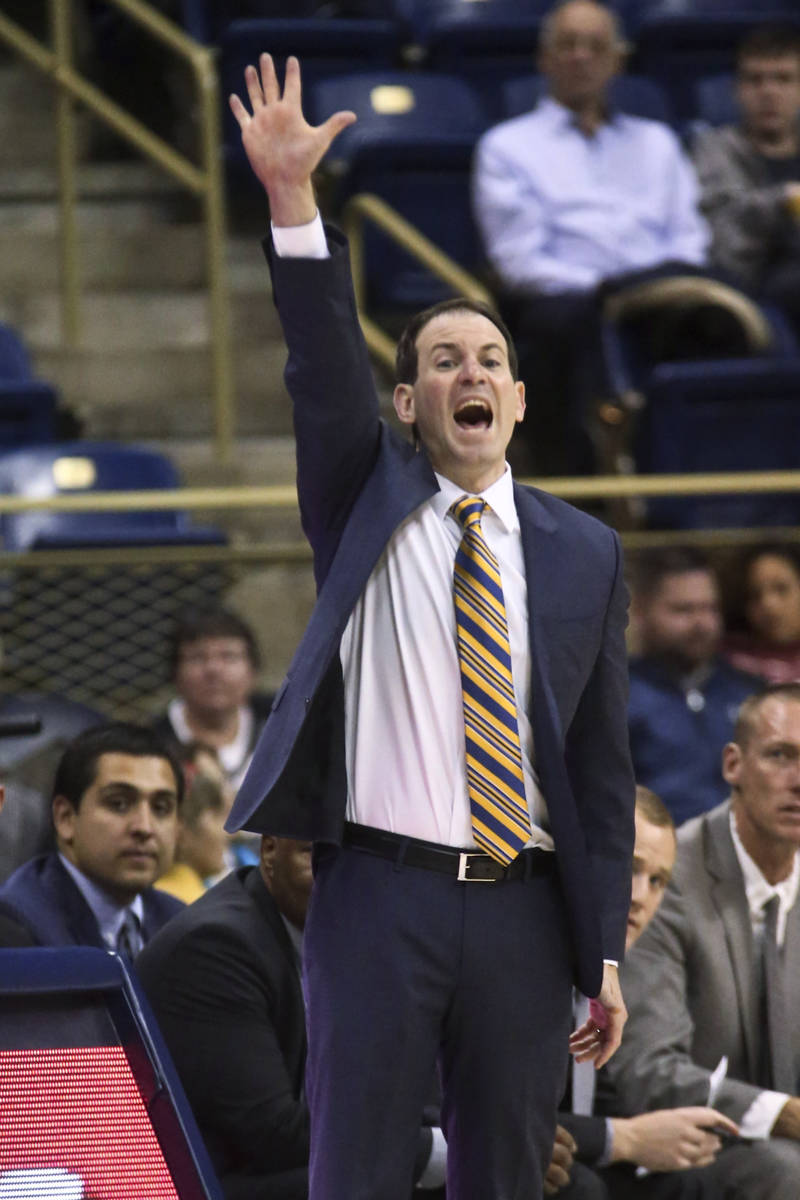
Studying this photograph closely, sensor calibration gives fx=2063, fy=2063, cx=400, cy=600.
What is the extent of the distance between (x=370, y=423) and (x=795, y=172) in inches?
173

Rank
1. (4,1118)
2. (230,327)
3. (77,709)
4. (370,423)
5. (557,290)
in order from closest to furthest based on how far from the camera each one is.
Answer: (4,1118) → (370,423) → (77,709) → (557,290) → (230,327)

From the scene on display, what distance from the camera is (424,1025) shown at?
242 cm

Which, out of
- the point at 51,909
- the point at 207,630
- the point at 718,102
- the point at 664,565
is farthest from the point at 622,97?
the point at 51,909

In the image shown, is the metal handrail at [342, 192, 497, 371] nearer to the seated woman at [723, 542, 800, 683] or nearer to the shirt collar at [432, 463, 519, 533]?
the seated woman at [723, 542, 800, 683]

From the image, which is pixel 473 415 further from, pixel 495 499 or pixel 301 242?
pixel 301 242

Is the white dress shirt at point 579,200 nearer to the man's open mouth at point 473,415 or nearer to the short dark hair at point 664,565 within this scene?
the short dark hair at point 664,565

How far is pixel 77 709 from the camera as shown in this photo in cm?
512

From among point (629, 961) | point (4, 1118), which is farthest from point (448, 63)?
point (4, 1118)

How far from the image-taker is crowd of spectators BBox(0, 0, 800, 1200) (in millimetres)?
3375

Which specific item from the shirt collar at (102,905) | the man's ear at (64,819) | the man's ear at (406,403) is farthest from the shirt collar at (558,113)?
the man's ear at (406,403)

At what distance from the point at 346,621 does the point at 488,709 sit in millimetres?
201

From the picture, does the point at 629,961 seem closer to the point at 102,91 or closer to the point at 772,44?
the point at 772,44

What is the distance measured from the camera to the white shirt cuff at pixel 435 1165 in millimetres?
3271

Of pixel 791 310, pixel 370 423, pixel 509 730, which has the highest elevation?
pixel 791 310
